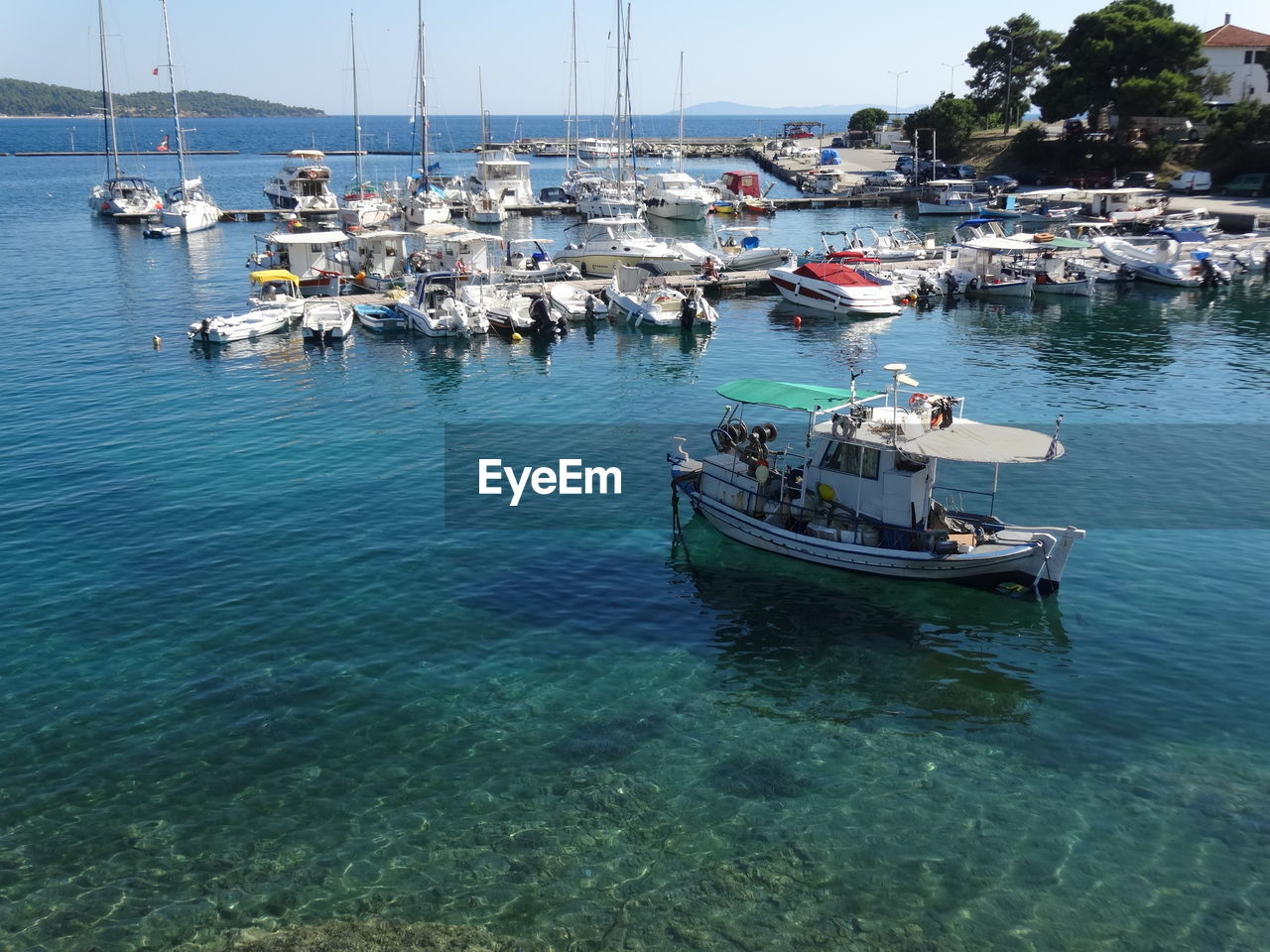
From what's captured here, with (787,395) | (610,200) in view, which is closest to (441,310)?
(787,395)

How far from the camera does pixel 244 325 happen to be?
5691cm

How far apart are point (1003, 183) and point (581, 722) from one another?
363ft

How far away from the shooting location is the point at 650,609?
26.7 m

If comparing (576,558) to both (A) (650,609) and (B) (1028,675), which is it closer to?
(A) (650,609)

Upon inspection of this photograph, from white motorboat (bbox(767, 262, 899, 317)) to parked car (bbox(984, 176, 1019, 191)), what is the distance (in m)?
57.5

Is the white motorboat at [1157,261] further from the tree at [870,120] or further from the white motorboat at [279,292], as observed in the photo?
the tree at [870,120]

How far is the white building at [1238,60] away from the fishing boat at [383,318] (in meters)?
107

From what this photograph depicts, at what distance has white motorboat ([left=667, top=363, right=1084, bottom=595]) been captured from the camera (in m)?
26.3

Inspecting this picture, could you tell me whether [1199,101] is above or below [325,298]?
above

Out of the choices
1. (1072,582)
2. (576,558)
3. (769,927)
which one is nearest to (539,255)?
(576,558)

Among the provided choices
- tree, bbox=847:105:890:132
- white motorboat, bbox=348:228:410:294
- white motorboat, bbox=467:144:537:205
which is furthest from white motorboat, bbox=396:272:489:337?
tree, bbox=847:105:890:132

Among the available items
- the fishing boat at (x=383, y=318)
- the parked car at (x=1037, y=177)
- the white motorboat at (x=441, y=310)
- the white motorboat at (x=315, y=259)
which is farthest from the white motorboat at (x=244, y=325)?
the parked car at (x=1037, y=177)

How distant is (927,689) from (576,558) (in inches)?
429

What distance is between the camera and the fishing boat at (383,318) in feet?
196
